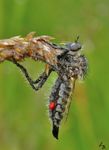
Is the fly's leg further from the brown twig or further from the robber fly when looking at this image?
the brown twig

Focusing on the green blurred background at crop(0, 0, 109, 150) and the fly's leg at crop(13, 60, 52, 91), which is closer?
the fly's leg at crop(13, 60, 52, 91)

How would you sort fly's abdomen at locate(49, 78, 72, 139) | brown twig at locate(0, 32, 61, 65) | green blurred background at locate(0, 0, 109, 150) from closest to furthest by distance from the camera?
brown twig at locate(0, 32, 61, 65)
fly's abdomen at locate(49, 78, 72, 139)
green blurred background at locate(0, 0, 109, 150)

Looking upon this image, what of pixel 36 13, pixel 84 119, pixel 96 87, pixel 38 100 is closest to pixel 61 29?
pixel 36 13

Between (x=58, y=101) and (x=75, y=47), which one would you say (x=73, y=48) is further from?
(x=58, y=101)

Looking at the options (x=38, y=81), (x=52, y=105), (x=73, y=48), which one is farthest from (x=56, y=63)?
(x=38, y=81)

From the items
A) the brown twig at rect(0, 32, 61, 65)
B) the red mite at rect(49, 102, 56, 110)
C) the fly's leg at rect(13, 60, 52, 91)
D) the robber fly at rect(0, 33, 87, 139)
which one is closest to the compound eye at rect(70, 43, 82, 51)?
the robber fly at rect(0, 33, 87, 139)

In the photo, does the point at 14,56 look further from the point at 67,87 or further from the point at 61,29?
the point at 61,29

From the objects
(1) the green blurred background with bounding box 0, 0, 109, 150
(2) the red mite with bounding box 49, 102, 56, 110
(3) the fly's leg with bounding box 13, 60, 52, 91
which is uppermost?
(1) the green blurred background with bounding box 0, 0, 109, 150
